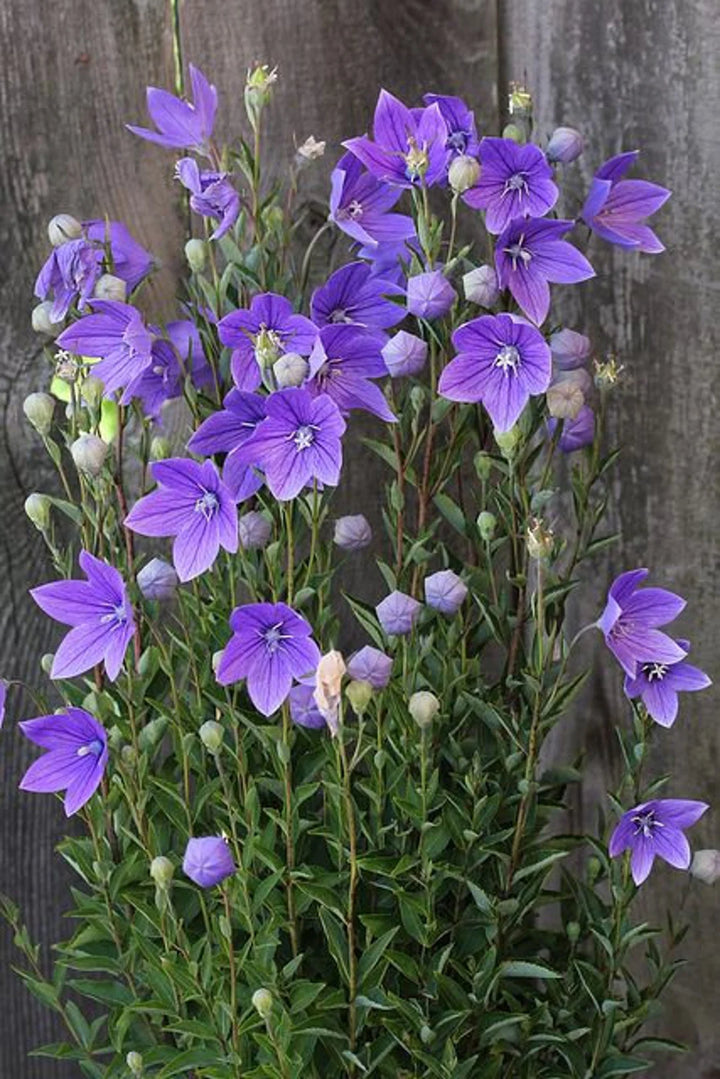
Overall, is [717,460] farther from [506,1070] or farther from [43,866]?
[43,866]

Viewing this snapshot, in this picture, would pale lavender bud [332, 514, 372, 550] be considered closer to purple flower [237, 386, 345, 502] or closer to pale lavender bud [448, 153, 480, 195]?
purple flower [237, 386, 345, 502]

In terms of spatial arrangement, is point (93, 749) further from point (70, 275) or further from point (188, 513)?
point (70, 275)

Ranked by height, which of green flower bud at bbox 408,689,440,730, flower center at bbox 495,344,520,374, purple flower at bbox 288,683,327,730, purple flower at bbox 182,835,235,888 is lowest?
purple flower at bbox 182,835,235,888

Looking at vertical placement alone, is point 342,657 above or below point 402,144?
below

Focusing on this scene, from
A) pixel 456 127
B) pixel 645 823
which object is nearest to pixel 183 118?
pixel 456 127

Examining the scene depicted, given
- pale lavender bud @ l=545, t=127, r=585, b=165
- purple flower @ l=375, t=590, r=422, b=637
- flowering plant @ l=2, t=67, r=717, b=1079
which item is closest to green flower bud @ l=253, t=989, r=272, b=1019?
flowering plant @ l=2, t=67, r=717, b=1079

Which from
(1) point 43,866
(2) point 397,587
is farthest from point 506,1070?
(1) point 43,866
